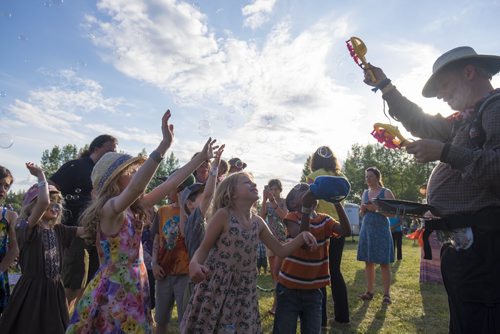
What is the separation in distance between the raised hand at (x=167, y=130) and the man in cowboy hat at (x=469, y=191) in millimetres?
1587

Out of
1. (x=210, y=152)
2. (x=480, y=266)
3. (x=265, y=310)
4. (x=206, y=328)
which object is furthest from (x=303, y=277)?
(x=265, y=310)

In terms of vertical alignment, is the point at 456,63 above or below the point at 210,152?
above

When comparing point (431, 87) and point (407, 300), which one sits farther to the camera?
point (407, 300)

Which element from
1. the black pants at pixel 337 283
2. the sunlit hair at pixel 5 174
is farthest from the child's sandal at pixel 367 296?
the sunlit hair at pixel 5 174

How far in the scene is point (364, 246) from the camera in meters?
6.84

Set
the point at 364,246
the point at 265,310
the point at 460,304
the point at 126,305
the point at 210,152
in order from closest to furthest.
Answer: the point at 460,304 → the point at 126,305 → the point at 210,152 → the point at 265,310 → the point at 364,246

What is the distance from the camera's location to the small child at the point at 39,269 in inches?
146

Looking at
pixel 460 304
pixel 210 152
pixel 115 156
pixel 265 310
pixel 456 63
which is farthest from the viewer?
pixel 265 310

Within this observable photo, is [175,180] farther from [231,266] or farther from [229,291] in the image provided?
[229,291]

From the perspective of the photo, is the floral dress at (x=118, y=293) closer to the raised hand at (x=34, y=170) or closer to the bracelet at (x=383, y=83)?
the raised hand at (x=34, y=170)

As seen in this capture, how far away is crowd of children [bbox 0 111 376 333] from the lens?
2.73m

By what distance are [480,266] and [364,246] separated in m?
4.91

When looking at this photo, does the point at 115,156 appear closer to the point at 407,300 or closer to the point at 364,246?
the point at 364,246

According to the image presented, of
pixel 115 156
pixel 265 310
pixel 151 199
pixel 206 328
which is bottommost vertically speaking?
pixel 265 310
